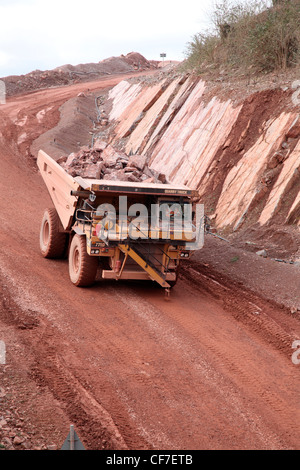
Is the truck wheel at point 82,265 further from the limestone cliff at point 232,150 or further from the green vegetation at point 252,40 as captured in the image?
the green vegetation at point 252,40

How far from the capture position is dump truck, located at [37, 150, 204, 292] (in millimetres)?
10250

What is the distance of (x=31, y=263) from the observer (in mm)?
12039

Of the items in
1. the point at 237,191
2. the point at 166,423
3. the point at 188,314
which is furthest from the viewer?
the point at 237,191

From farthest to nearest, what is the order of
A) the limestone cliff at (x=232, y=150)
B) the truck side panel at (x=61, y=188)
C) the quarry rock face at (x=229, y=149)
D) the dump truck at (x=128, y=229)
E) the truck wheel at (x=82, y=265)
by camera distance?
the quarry rock face at (x=229, y=149) → the limestone cliff at (x=232, y=150) → the truck side panel at (x=61, y=188) → the truck wheel at (x=82, y=265) → the dump truck at (x=128, y=229)

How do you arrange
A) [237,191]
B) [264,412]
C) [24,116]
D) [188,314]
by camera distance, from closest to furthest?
[264,412] < [188,314] < [237,191] < [24,116]

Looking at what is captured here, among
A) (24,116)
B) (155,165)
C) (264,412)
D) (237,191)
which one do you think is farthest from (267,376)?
(24,116)

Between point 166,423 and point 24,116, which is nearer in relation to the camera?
point 166,423

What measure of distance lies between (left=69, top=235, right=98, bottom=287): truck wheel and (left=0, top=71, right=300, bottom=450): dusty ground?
0.79ft

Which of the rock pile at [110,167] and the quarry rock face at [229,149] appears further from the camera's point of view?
the quarry rock face at [229,149]

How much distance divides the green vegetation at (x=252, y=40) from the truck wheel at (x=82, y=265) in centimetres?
1044

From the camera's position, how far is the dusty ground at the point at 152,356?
247 inches

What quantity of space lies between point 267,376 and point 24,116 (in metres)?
23.0

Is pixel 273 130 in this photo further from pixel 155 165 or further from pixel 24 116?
pixel 24 116

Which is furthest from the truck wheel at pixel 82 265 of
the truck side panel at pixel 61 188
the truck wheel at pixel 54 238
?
the truck wheel at pixel 54 238
